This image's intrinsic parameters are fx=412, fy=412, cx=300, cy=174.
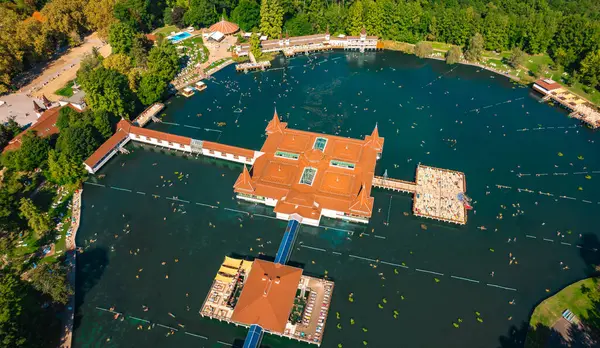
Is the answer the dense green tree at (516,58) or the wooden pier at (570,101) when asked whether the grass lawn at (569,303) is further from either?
the dense green tree at (516,58)

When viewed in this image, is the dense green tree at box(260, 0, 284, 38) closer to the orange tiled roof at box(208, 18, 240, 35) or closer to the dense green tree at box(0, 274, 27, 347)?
the orange tiled roof at box(208, 18, 240, 35)

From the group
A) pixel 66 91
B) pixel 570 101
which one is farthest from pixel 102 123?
pixel 570 101

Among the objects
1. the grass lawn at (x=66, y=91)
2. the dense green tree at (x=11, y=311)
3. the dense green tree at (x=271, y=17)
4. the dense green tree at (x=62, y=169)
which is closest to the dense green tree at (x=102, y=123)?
the dense green tree at (x=62, y=169)

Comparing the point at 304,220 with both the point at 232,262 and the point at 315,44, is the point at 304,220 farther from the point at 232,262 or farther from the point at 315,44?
the point at 315,44

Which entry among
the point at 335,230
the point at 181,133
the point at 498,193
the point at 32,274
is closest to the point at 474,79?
the point at 498,193

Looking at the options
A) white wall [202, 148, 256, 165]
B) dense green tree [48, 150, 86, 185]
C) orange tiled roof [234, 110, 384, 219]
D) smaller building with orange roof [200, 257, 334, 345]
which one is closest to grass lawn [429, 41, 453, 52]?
orange tiled roof [234, 110, 384, 219]
